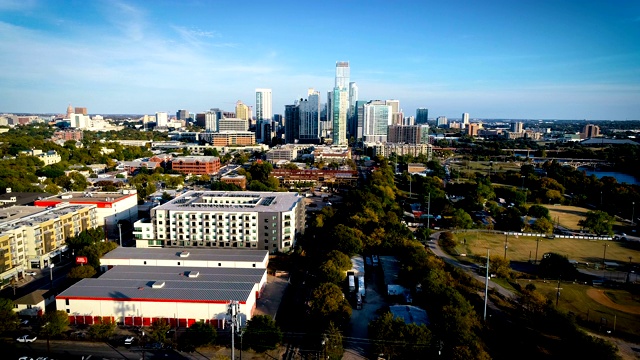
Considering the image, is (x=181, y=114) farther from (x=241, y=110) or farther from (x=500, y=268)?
(x=500, y=268)

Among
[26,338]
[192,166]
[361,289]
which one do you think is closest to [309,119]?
[192,166]

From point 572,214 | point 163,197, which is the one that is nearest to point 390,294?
point 163,197

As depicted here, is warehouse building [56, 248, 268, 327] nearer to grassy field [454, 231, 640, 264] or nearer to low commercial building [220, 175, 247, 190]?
grassy field [454, 231, 640, 264]

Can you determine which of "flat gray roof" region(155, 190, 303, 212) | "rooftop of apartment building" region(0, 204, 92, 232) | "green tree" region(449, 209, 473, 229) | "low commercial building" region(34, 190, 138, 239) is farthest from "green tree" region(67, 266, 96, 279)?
"green tree" region(449, 209, 473, 229)

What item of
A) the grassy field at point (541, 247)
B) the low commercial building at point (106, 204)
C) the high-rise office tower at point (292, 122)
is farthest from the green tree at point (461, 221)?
the high-rise office tower at point (292, 122)

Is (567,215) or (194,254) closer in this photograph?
(194,254)

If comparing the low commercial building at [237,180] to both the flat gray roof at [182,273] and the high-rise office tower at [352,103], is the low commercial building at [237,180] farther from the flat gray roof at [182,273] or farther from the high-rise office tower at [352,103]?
the high-rise office tower at [352,103]
